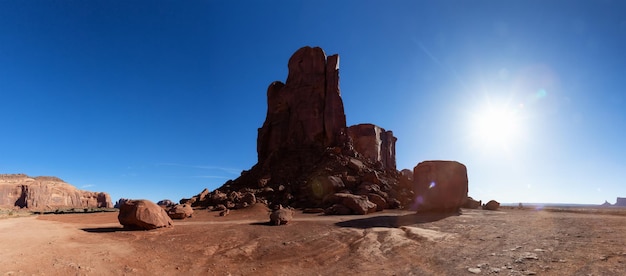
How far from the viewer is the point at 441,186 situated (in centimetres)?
2488

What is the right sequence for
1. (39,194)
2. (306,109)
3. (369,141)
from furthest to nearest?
(39,194) → (369,141) → (306,109)

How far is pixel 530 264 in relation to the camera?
26.7 feet

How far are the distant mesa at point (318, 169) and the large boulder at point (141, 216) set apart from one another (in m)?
12.9

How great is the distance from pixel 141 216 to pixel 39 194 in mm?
104716

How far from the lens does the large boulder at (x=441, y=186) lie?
2438cm

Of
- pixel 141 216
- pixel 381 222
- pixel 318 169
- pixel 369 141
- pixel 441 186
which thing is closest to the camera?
pixel 141 216

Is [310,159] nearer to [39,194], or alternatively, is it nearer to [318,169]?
[318,169]

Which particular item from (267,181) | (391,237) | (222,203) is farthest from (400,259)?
(267,181)

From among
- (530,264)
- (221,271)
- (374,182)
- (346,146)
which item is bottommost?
(221,271)

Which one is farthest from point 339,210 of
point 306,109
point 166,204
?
point 166,204

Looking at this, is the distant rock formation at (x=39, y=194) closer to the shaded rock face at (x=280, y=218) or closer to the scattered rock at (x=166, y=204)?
the scattered rock at (x=166, y=204)

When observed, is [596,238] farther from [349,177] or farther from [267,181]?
[267,181]

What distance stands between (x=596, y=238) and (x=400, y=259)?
7.07 meters

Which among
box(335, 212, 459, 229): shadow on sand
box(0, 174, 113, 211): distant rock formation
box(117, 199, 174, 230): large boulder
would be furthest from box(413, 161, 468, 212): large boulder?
box(0, 174, 113, 211): distant rock formation
